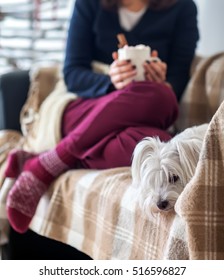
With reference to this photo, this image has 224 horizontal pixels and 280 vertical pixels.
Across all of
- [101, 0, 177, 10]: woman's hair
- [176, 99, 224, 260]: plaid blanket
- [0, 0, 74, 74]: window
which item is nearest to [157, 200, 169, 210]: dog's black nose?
[176, 99, 224, 260]: plaid blanket

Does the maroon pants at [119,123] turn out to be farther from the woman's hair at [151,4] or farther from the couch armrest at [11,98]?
the couch armrest at [11,98]

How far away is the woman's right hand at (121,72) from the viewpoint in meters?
0.99

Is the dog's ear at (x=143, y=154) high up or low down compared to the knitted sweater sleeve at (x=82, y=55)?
down

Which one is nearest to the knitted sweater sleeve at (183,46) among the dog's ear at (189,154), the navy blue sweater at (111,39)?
the navy blue sweater at (111,39)

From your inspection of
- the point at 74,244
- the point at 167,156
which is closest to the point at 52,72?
the point at 74,244

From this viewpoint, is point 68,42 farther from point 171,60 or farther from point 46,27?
point 46,27

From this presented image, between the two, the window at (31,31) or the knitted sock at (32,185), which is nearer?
the knitted sock at (32,185)

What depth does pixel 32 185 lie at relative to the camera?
103cm

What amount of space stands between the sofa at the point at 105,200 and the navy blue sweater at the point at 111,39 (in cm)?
6

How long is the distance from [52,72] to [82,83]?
0.84 feet

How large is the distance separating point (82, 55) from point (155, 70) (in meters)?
0.29

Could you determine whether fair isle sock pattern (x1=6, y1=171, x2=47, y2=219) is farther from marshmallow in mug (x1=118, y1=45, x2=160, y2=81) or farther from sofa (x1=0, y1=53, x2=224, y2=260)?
marshmallow in mug (x1=118, y1=45, x2=160, y2=81)

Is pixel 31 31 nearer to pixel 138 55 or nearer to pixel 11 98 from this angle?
pixel 11 98

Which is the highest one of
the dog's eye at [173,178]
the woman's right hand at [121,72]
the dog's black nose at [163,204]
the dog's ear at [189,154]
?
the woman's right hand at [121,72]
